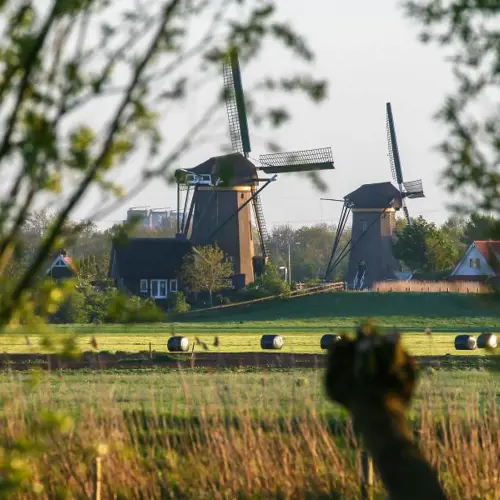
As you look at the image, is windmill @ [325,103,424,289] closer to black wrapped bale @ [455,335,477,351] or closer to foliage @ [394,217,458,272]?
foliage @ [394,217,458,272]

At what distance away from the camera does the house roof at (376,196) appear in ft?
301

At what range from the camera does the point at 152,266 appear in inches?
3187

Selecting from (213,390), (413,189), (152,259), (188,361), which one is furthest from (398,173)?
(213,390)

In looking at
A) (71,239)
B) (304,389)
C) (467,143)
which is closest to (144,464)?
(304,389)

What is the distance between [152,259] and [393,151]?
79.1 ft

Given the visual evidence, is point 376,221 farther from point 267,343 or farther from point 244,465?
point 244,465

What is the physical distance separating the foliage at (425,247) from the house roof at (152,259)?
16616 millimetres

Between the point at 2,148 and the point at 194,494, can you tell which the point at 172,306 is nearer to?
the point at 194,494

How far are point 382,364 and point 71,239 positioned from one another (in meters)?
1.49

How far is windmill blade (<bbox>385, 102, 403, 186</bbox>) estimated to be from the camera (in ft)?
304

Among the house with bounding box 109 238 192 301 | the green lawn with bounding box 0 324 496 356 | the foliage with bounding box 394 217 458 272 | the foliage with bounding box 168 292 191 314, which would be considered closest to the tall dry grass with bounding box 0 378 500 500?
the green lawn with bounding box 0 324 496 356

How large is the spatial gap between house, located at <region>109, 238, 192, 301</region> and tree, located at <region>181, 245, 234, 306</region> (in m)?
4.31

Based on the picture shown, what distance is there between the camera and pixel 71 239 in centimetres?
426

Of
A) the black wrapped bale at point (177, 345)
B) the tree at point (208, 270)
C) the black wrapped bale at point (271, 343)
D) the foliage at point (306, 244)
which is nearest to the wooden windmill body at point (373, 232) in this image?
the tree at point (208, 270)
